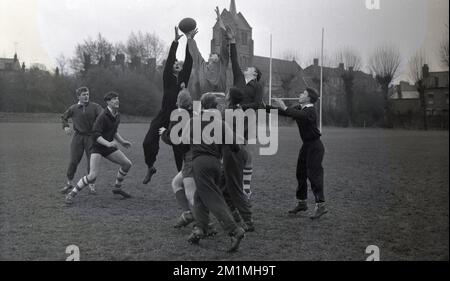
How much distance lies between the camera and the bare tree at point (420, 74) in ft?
19.7

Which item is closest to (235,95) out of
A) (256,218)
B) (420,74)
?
(256,218)

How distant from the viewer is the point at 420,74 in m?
6.62

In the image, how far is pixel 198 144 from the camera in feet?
14.9

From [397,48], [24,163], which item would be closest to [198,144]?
[397,48]

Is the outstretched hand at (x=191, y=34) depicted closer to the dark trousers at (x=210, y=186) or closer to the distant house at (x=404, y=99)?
the dark trousers at (x=210, y=186)

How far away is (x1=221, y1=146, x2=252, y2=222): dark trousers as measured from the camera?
196 inches

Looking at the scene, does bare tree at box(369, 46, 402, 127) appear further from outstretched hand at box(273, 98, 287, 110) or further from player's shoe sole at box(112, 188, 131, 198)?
player's shoe sole at box(112, 188, 131, 198)

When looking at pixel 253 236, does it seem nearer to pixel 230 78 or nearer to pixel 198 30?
pixel 230 78

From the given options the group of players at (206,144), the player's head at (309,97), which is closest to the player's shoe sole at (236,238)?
the group of players at (206,144)

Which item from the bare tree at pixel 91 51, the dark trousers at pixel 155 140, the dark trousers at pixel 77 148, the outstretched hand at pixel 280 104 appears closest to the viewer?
the outstretched hand at pixel 280 104

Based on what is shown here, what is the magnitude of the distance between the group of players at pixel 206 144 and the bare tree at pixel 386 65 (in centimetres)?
157

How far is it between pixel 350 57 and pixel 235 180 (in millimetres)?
3928

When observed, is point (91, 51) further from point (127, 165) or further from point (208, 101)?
point (208, 101)

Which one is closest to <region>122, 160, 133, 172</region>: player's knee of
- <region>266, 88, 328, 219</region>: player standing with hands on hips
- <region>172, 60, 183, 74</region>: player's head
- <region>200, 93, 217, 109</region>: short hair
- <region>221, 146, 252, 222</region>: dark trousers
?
<region>172, 60, 183, 74</region>: player's head
